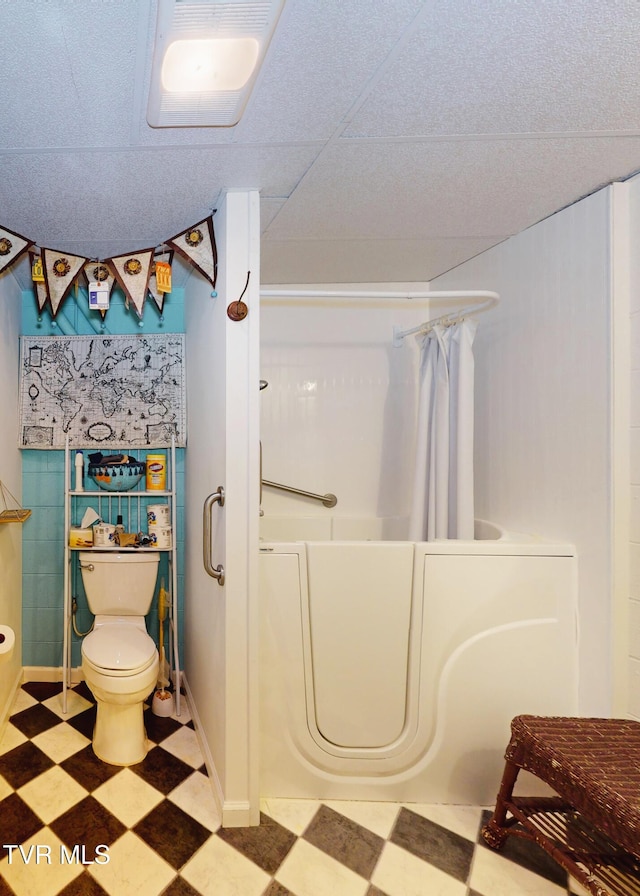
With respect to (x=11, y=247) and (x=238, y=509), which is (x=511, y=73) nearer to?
(x=238, y=509)

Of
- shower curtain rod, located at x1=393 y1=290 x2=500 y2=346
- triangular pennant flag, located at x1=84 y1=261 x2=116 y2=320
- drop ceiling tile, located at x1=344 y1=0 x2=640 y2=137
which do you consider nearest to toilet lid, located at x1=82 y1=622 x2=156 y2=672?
triangular pennant flag, located at x1=84 y1=261 x2=116 y2=320

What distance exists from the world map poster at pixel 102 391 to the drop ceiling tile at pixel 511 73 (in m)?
1.58

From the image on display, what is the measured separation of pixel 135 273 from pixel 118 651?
159 centimetres

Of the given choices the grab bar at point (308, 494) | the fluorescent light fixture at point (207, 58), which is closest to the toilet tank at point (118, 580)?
the grab bar at point (308, 494)

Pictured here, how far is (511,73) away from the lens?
1.06 metres

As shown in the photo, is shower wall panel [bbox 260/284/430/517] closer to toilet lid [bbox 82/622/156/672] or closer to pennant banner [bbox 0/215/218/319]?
pennant banner [bbox 0/215/218/319]

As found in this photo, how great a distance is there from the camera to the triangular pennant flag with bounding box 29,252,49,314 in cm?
187

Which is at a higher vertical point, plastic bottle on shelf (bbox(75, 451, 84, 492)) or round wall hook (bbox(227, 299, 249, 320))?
round wall hook (bbox(227, 299, 249, 320))

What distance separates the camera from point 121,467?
232cm

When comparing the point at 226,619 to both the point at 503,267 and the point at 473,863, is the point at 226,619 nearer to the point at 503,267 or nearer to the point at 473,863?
the point at 473,863

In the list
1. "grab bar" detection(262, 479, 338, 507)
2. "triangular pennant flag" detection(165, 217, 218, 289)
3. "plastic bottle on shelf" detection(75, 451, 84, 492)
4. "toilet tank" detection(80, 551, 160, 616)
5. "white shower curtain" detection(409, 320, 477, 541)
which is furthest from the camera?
"grab bar" detection(262, 479, 338, 507)

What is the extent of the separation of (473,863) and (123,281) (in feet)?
7.96

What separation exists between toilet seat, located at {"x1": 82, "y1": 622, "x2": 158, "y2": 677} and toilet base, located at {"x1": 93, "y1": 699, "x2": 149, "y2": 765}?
161 millimetres

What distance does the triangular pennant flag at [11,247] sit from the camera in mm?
1765
